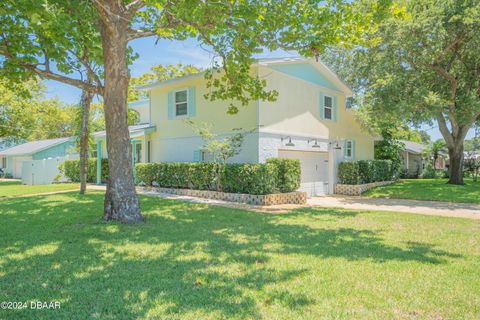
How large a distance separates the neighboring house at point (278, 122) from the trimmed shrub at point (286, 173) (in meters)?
0.87

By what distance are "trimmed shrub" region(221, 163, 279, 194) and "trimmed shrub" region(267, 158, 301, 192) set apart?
0.97 feet

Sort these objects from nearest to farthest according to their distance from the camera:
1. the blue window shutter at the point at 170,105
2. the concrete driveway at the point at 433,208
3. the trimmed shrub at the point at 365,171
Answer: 1. the concrete driveway at the point at 433,208
2. the blue window shutter at the point at 170,105
3. the trimmed shrub at the point at 365,171

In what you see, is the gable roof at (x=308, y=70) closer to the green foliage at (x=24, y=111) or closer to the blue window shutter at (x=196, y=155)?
the blue window shutter at (x=196, y=155)

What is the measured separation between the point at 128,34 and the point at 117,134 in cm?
299

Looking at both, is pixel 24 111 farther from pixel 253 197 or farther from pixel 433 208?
pixel 433 208

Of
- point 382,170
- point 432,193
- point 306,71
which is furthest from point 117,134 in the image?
point 382,170

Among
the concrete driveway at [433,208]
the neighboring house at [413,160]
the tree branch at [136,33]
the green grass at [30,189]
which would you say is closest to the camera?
the tree branch at [136,33]

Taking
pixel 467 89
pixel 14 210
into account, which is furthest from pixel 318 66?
pixel 14 210

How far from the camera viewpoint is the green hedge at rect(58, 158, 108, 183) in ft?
67.1

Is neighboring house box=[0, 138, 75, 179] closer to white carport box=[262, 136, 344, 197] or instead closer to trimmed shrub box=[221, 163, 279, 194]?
trimmed shrub box=[221, 163, 279, 194]

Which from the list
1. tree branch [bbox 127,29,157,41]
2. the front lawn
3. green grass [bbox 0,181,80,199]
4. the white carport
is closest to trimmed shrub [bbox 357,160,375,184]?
the front lawn

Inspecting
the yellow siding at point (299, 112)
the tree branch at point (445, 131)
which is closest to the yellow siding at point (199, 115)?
the yellow siding at point (299, 112)

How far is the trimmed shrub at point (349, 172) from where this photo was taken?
1790 cm

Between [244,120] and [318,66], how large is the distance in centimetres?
531
